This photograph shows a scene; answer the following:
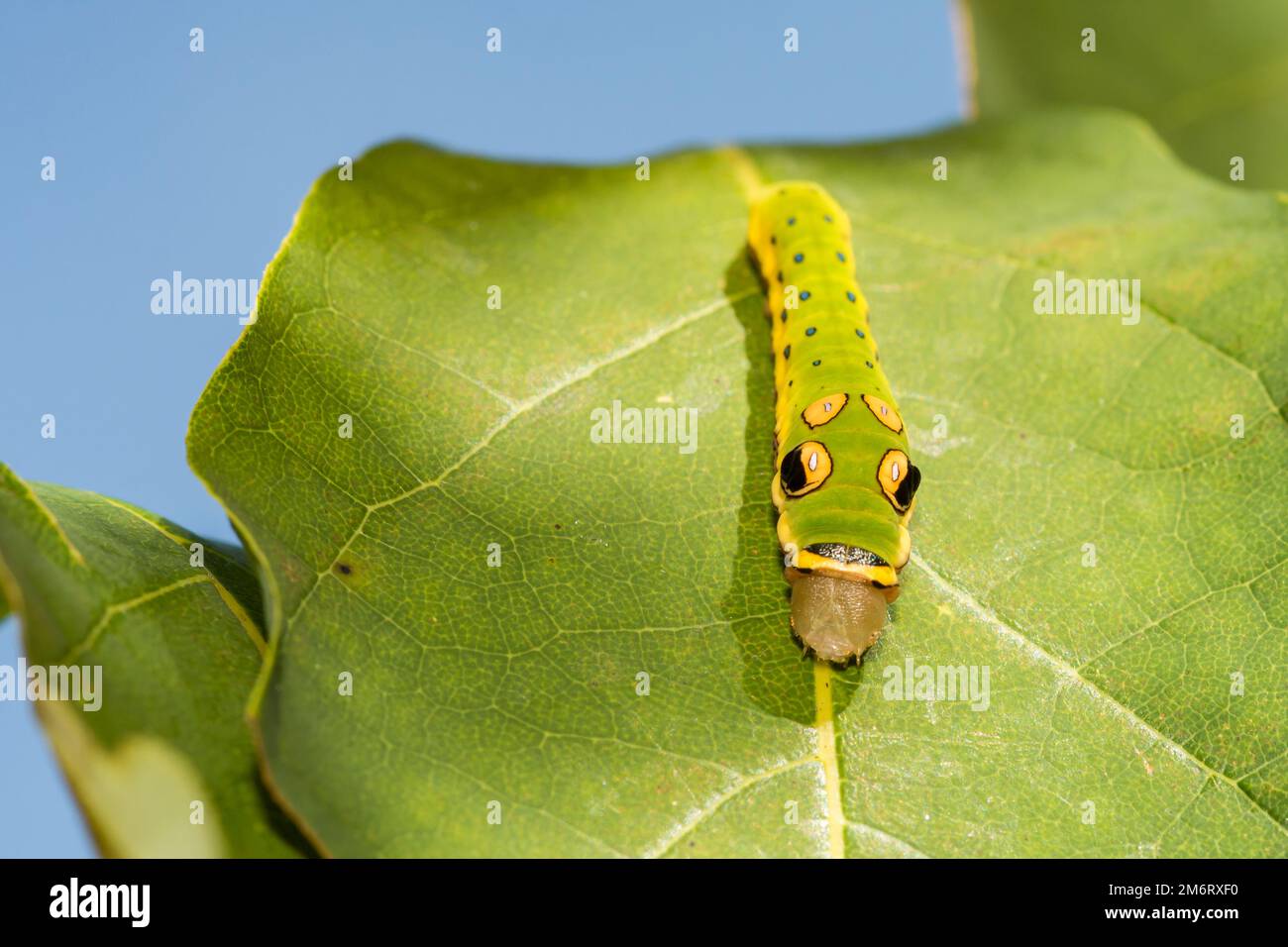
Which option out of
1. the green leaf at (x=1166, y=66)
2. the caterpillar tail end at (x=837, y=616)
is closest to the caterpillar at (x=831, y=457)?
the caterpillar tail end at (x=837, y=616)

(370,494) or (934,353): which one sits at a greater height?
(934,353)

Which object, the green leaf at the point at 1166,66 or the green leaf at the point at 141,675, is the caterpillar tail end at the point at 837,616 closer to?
the green leaf at the point at 141,675

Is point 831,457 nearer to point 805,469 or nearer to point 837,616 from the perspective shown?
point 805,469

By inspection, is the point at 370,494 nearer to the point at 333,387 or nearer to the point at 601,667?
the point at 333,387

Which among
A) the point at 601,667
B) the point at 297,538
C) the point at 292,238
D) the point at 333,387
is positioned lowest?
the point at 601,667

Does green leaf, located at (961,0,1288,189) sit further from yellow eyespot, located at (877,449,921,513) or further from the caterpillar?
yellow eyespot, located at (877,449,921,513)

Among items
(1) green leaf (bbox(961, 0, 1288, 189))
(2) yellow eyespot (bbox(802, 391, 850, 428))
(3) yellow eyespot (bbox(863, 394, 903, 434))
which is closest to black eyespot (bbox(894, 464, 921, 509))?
(3) yellow eyespot (bbox(863, 394, 903, 434))
